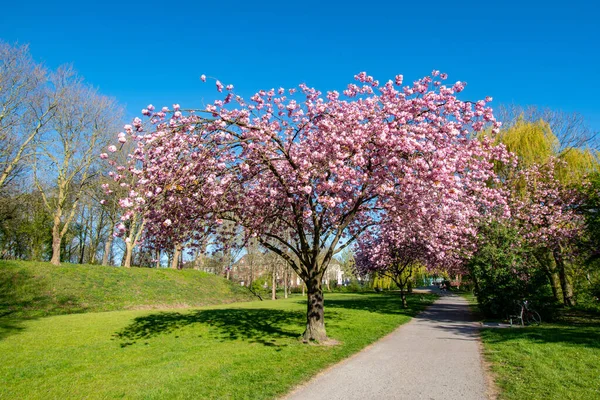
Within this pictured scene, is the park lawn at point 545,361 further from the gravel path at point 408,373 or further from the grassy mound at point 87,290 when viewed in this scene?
the grassy mound at point 87,290

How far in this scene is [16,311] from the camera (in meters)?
16.8

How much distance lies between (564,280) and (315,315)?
1878 cm

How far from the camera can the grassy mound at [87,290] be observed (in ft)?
59.9

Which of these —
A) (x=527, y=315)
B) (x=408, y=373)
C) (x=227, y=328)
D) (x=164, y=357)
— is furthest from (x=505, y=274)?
(x=164, y=357)

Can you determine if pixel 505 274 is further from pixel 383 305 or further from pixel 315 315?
pixel 383 305

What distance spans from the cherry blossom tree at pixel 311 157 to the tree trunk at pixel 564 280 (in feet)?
39.1

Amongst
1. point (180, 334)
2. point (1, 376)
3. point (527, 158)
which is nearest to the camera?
point (1, 376)

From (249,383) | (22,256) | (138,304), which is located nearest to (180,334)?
(249,383)

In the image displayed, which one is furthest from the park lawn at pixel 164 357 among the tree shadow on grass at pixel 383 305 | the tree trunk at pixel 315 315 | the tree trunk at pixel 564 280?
the tree trunk at pixel 564 280

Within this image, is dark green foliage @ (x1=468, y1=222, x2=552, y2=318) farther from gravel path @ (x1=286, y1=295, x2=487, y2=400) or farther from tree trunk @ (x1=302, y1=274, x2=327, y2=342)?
tree trunk @ (x1=302, y1=274, x2=327, y2=342)

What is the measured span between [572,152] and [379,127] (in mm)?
17699

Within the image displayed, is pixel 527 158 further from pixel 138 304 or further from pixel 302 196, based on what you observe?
pixel 138 304

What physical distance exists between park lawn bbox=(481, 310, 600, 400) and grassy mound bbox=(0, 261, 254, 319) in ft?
63.0

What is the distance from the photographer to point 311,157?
30.3 feet
